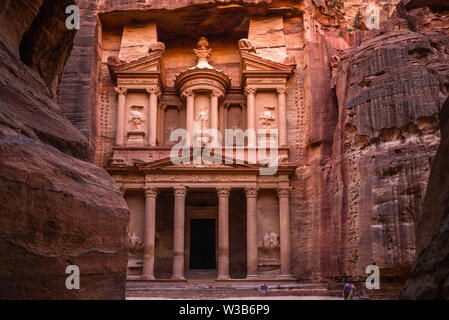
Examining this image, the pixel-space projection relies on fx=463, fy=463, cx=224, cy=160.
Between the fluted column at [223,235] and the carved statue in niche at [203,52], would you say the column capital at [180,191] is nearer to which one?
the fluted column at [223,235]

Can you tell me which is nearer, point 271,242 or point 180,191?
point 180,191

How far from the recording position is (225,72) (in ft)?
92.6

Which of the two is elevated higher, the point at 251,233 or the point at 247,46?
the point at 247,46

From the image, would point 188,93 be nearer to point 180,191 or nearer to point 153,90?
point 153,90

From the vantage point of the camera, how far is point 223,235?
2269 cm

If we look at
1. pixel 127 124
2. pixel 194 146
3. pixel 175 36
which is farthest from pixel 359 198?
pixel 175 36

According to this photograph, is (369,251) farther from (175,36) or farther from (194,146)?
(175,36)

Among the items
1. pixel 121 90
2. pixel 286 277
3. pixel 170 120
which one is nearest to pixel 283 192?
pixel 286 277

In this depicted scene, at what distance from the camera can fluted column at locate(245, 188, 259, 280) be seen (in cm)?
2247

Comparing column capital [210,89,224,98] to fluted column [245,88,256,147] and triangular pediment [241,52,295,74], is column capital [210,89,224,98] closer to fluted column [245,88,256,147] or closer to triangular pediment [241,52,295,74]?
fluted column [245,88,256,147]

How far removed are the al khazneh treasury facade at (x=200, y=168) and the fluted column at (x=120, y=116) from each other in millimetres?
56

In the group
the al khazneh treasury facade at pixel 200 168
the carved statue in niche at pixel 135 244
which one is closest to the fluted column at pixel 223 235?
the al khazneh treasury facade at pixel 200 168

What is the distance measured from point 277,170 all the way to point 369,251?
9.05 metres

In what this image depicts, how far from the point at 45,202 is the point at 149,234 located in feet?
62.6
